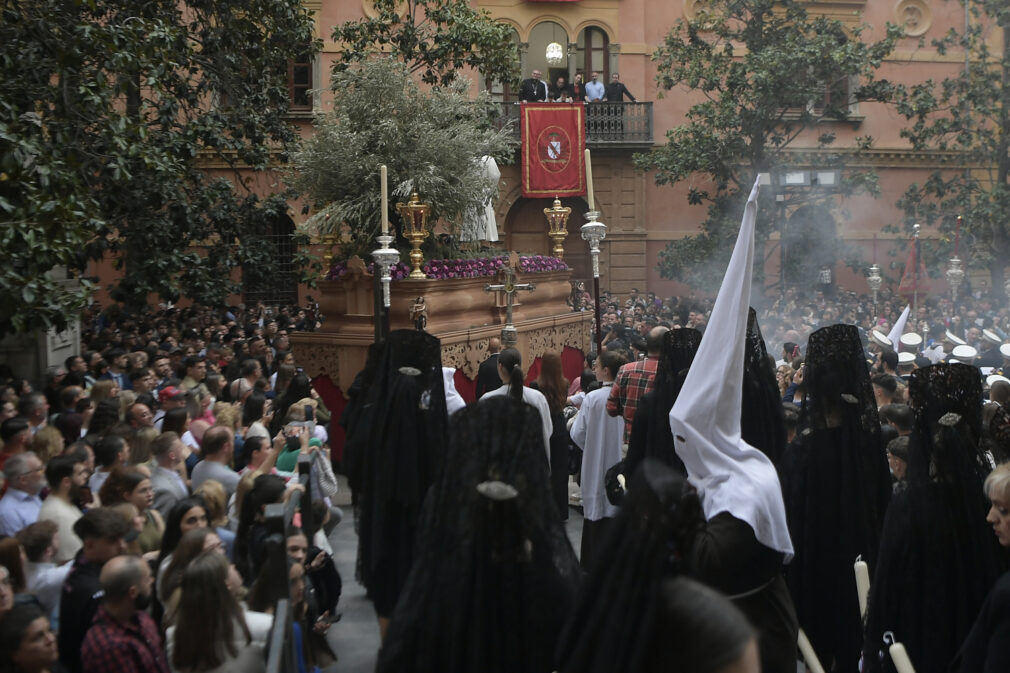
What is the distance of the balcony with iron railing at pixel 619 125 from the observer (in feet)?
97.5

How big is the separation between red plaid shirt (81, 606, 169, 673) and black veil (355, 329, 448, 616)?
6.42ft

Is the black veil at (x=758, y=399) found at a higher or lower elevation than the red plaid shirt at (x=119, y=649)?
higher

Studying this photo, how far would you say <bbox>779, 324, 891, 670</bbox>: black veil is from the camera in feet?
18.4

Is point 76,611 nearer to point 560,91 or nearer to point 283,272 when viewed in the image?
point 283,272

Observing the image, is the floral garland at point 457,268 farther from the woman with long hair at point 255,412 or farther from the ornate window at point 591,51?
the ornate window at point 591,51

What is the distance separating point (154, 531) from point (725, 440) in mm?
3243

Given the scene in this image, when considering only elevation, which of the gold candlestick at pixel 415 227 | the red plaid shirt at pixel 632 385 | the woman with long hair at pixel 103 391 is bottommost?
the woman with long hair at pixel 103 391

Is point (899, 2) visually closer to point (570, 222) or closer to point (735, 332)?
point (570, 222)

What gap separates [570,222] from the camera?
31.7 m

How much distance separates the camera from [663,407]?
5.71m

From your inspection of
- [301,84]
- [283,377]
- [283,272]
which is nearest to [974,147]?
[301,84]

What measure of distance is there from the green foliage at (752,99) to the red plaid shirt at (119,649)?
21724 millimetres

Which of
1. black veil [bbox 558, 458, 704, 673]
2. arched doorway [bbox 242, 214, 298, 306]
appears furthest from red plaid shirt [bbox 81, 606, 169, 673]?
arched doorway [bbox 242, 214, 298, 306]

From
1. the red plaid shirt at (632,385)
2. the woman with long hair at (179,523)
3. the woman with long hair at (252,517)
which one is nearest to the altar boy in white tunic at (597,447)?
the red plaid shirt at (632,385)
